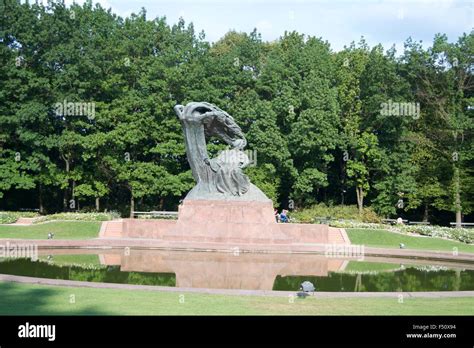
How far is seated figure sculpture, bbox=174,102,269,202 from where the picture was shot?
28344mm

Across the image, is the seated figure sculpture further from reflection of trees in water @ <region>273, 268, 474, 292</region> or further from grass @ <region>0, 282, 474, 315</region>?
grass @ <region>0, 282, 474, 315</region>

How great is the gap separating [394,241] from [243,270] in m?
14.9

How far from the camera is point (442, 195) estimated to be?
44.2 meters

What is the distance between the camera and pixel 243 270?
63.0ft

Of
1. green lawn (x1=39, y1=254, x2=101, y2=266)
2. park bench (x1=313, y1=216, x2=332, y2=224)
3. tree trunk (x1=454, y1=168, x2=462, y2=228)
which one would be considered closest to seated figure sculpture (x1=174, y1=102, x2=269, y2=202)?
green lawn (x1=39, y1=254, x2=101, y2=266)

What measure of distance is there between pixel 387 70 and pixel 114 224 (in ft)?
84.5

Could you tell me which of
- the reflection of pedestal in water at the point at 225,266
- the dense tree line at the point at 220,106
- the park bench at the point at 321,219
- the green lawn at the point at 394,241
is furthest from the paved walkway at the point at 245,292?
the dense tree line at the point at 220,106

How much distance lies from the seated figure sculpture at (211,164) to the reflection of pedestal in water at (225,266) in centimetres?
487

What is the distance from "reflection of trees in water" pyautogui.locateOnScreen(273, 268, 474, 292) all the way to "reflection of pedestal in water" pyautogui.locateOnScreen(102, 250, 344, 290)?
2.20 ft

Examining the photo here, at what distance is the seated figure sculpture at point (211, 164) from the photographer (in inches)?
1116

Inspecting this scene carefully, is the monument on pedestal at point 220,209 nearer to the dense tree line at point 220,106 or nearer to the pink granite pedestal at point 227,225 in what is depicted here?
the pink granite pedestal at point 227,225

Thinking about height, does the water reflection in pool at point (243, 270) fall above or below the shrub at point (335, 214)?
below

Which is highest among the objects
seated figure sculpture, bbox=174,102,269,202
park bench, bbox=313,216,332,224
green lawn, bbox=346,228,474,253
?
seated figure sculpture, bbox=174,102,269,202

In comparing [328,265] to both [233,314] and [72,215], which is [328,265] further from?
[72,215]
